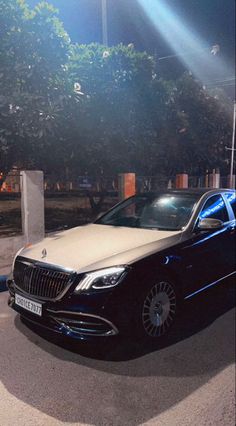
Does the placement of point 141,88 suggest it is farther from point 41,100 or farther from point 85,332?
point 85,332

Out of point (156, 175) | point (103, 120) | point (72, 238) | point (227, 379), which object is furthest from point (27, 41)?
point (156, 175)

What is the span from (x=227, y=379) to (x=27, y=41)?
617cm

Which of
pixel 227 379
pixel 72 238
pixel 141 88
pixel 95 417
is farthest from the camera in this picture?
pixel 141 88

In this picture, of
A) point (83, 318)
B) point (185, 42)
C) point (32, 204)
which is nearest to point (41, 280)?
point (83, 318)

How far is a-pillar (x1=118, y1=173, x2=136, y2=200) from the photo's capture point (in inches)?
404

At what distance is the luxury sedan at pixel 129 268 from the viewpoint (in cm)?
310

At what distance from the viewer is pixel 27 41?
6551mm

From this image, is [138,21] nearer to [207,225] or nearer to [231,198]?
[231,198]

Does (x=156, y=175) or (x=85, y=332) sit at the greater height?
(x=156, y=175)

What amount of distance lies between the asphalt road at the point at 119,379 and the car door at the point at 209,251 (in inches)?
21.3

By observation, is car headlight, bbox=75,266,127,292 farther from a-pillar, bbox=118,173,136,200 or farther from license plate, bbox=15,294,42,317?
a-pillar, bbox=118,173,136,200

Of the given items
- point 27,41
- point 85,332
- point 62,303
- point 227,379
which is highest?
point 27,41

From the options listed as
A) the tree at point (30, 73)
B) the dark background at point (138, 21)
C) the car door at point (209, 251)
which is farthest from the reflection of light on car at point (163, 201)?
the dark background at point (138, 21)

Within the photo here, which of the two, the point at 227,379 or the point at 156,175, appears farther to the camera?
the point at 156,175
